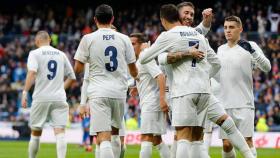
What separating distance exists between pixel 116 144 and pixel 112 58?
1.51m

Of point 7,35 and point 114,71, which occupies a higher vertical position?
point 7,35

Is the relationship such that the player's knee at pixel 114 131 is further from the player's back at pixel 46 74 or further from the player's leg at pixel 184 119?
the player's back at pixel 46 74

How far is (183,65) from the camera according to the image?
9.12m

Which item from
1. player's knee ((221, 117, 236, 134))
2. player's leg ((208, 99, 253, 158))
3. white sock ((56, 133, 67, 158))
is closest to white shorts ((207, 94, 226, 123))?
player's leg ((208, 99, 253, 158))

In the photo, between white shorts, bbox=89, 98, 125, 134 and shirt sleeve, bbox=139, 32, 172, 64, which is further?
white shorts, bbox=89, 98, 125, 134

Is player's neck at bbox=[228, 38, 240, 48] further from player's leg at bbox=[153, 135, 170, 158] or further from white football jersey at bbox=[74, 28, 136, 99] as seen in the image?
white football jersey at bbox=[74, 28, 136, 99]

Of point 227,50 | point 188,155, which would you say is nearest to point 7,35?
point 227,50

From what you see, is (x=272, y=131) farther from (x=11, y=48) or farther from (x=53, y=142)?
(x=11, y=48)

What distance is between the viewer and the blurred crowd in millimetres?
26016

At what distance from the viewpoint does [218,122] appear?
9.63 metres

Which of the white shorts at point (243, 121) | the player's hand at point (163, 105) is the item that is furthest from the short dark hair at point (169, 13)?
the white shorts at point (243, 121)

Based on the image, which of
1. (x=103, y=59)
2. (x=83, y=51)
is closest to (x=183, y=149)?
(x=103, y=59)

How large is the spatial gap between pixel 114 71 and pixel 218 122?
5.07ft

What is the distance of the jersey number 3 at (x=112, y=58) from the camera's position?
32.6ft
